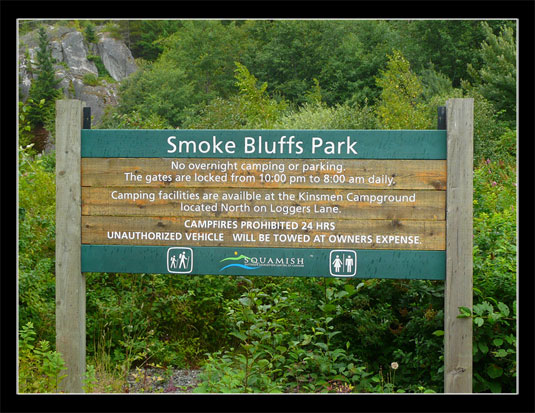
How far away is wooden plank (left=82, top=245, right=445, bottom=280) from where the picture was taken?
3990 mm

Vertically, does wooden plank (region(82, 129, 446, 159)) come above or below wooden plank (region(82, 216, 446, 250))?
above

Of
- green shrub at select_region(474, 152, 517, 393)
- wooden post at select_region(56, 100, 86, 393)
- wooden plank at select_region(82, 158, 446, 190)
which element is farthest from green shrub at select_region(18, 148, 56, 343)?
green shrub at select_region(474, 152, 517, 393)

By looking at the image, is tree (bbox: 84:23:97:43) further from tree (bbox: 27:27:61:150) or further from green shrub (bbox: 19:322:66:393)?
green shrub (bbox: 19:322:66:393)

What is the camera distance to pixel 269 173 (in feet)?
13.6

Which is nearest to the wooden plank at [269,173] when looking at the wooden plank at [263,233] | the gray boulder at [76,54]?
the wooden plank at [263,233]

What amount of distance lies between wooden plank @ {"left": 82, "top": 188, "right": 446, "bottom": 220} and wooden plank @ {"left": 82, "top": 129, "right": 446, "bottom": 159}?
256mm

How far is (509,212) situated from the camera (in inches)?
212

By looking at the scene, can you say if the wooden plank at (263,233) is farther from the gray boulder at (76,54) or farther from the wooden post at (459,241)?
the gray boulder at (76,54)

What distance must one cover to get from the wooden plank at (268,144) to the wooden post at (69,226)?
12 centimetres

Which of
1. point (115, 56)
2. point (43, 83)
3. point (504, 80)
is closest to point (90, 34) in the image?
point (115, 56)

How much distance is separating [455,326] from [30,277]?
147 inches

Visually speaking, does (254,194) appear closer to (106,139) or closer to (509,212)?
(106,139)

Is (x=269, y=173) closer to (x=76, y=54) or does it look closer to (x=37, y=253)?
(x=37, y=253)

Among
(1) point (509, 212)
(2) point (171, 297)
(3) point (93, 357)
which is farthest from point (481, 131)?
(3) point (93, 357)
